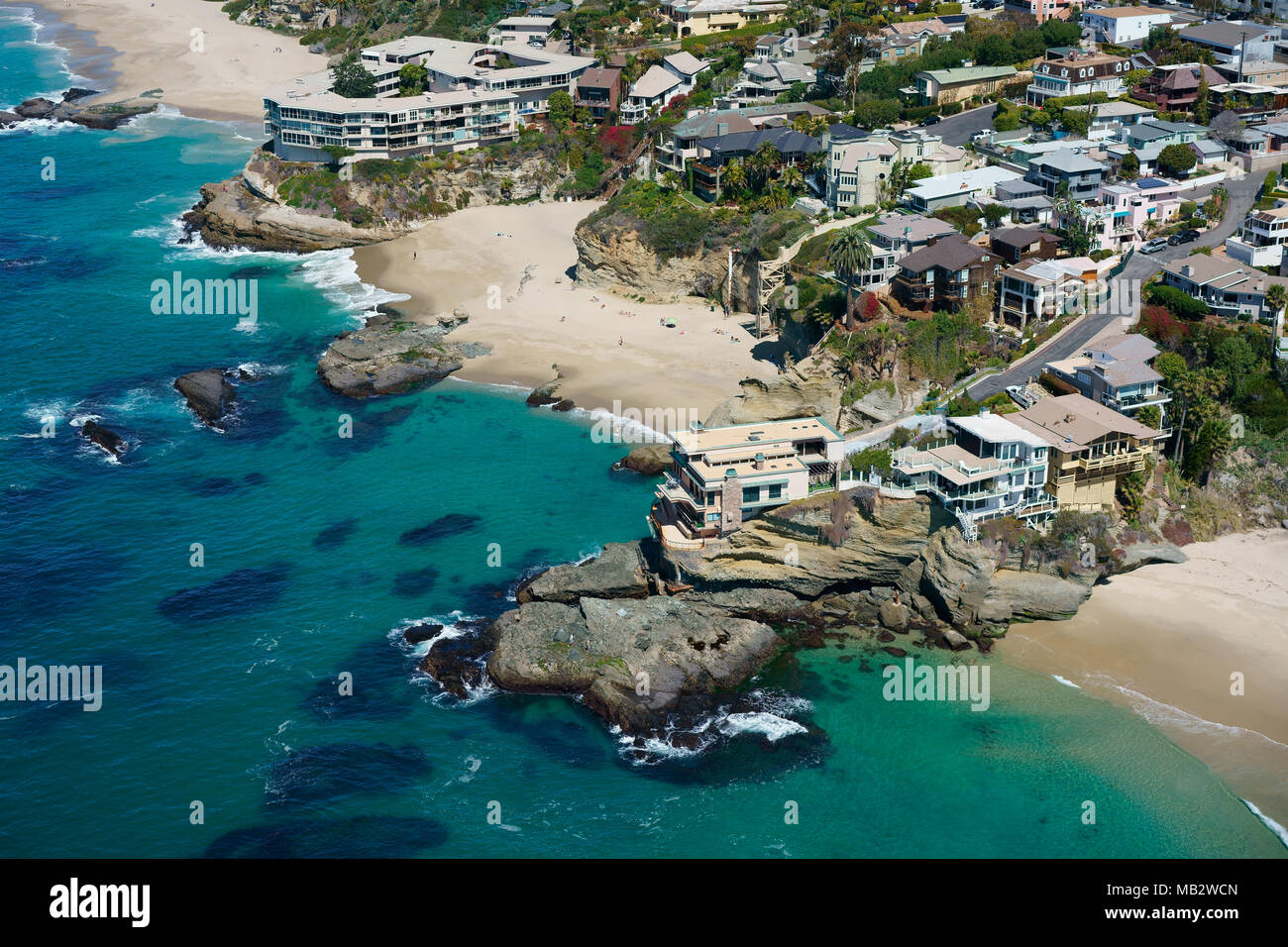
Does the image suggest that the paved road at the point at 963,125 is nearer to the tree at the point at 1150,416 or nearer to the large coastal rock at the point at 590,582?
the tree at the point at 1150,416

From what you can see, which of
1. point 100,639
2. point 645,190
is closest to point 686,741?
point 100,639

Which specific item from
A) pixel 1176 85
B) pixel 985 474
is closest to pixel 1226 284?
pixel 985 474

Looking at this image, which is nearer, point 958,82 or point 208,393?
point 208,393

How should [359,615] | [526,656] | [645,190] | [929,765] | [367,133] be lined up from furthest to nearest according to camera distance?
[367,133] → [645,190] → [359,615] → [526,656] → [929,765]

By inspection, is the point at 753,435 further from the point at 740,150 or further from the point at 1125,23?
the point at 1125,23

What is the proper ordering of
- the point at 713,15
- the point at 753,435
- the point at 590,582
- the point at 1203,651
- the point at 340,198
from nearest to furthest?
the point at 1203,651 → the point at 590,582 → the point at 753,435 → the point at 340,198 → the point at 713,15

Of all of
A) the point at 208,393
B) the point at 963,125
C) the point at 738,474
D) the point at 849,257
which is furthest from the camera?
the point at 963,125

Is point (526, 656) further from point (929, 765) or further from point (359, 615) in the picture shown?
point (929, 765)
